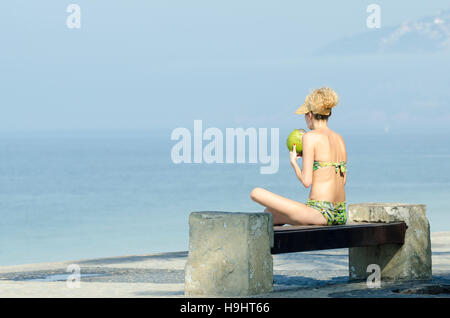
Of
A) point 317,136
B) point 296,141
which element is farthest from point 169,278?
point 317,136

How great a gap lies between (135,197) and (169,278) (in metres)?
39.2

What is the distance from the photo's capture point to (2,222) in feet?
127

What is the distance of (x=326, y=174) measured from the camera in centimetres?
946

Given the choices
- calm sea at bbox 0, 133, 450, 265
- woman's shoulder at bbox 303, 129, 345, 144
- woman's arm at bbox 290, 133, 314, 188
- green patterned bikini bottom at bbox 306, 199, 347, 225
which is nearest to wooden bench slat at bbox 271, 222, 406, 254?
green patterned bikini bottom at bbox 306, 199, 347, 225

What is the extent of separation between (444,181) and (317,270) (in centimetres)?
4805

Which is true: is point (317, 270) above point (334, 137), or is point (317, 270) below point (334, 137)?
below

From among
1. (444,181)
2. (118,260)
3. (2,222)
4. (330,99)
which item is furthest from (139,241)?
(444,181)

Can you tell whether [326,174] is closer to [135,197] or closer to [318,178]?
[318,178]

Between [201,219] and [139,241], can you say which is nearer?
[201,219]

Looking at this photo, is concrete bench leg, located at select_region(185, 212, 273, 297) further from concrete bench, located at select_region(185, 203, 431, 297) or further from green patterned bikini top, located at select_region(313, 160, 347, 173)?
green patterned bikini top, located at select_region(313, 160, 347, 173)

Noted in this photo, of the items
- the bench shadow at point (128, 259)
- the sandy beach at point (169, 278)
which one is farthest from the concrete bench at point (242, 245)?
the bench shadow at point (128, 259)
